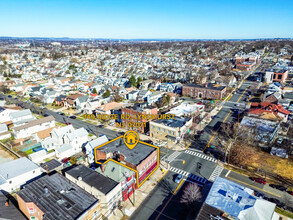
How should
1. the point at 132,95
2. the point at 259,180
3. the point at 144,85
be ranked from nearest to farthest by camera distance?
1. the point at 259,180
2. the point at 132,95
3. the point at 144,85

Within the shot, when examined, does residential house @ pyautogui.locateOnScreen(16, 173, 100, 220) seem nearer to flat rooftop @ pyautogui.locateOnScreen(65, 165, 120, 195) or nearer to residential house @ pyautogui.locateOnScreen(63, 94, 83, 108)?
flat rooftop @ pyautogui.locateOnScreen(65, 165, 120, 195)

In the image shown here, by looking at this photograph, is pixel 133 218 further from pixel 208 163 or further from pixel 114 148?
pixel 208 163

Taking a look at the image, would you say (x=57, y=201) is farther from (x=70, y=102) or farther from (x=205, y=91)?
(x=205, y=91)

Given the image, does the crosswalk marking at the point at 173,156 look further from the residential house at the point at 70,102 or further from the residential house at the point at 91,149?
the residential house at the point at 70,102

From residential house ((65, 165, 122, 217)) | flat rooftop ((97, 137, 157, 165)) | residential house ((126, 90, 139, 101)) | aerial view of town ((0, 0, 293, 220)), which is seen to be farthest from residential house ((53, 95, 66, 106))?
residential house ((65, 165, 122, 217))

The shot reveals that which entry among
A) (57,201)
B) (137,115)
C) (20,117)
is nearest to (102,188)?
(57,201)

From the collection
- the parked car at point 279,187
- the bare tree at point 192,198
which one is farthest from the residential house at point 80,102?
the parked car at point 279,187
